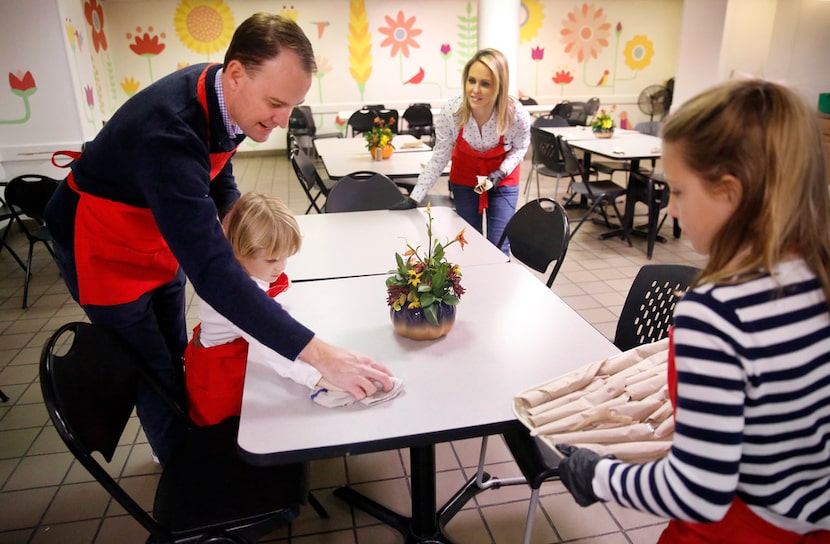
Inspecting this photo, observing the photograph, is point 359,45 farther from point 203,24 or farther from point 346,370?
point 346,370

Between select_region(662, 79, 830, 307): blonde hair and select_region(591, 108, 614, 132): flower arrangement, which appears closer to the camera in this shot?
select_region(662, 79, 830, 307): blonde hair

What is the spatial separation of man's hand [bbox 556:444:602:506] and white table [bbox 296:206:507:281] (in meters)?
1.13

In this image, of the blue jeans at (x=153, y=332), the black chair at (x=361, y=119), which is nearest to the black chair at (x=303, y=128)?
the black chair at (x=361, y=119)

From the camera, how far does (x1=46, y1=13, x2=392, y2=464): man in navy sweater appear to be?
1283 mm

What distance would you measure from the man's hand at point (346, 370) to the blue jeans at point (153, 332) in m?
0.72

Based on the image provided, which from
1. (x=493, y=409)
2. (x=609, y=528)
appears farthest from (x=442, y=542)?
(x=493, y=409)

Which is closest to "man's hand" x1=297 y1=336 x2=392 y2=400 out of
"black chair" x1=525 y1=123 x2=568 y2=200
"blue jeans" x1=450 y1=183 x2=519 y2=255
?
"blue jeans" x1=450 y1=183 x2=519 y2=255

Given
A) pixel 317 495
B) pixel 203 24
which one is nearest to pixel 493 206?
pixel 317 495

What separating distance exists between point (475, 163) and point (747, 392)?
2.48 metres

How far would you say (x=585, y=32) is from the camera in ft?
30.3

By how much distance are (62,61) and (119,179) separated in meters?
4.75

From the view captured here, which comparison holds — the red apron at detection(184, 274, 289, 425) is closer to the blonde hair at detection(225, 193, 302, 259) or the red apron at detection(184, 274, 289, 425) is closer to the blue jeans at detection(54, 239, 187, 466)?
the blue jeans at detection(54, 239, 187, 466)

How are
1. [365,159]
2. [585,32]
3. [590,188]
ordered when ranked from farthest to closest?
1. [585,32]
2. [590,188]
3. [365,159]

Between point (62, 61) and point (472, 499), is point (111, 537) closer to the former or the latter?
point (472, 499)
